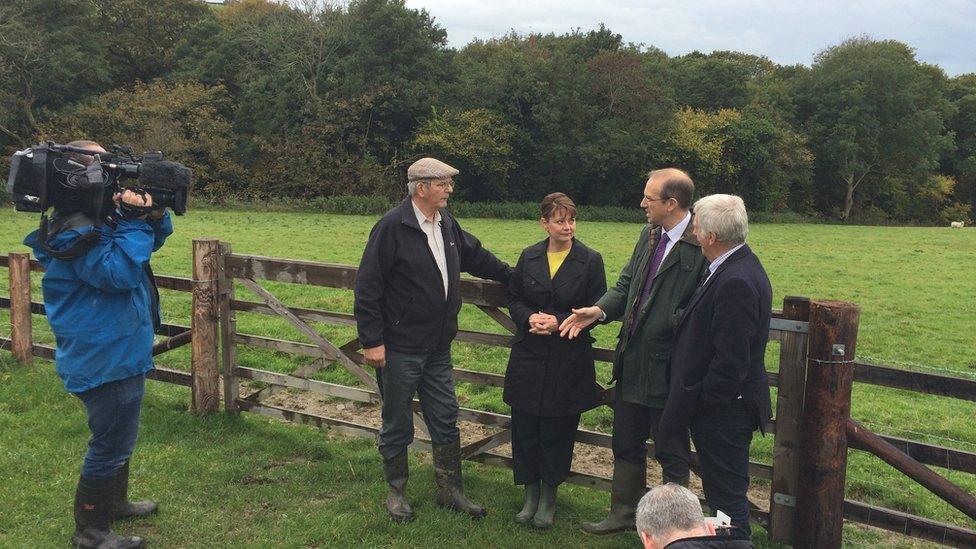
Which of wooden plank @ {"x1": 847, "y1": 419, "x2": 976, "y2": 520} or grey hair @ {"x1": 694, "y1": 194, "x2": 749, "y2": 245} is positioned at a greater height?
grey hair @ {"x1": 694, "y1": 194, "x2": 749, "y2": 245}

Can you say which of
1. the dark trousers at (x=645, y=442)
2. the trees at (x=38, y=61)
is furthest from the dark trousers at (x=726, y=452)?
the trees at (x=38, y=61)

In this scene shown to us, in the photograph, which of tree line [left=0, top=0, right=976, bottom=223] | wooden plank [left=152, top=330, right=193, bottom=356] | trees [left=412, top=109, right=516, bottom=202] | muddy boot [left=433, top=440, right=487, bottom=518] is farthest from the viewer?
trees [left=412, top=109, right=516, bottom=202]

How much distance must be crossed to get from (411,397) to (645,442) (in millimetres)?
1525

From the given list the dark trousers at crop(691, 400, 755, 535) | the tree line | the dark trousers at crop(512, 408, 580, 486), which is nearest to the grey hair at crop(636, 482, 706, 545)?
the dark trousers at crop(691, 400, 755, 535)

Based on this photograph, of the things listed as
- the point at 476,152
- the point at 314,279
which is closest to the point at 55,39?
the point at 476,152

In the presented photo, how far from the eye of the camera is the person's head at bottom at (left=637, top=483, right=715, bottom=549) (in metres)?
2.50

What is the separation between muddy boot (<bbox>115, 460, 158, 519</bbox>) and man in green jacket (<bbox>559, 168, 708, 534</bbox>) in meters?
2.80

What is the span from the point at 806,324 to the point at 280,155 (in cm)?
4723

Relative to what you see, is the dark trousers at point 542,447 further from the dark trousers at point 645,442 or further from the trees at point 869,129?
the trees at point 869,129

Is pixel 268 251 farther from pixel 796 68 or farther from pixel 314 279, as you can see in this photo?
pixel 796 68

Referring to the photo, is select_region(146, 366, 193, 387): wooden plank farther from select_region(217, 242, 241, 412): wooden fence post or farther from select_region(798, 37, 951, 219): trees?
select_region(798, 37, 951, 219): trees

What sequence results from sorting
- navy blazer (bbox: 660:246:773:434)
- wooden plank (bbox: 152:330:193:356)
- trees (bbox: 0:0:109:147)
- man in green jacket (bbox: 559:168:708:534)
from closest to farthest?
navy blazer (bbox: 660:246:773:434) < man in green jacket (bbox: 559:168:708:534) < wooden plank (bbox: 152:330:193:356) < trees (bbox: 0:0:109:147)

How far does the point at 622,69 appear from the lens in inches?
2116

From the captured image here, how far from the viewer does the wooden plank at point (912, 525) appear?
4020mm
